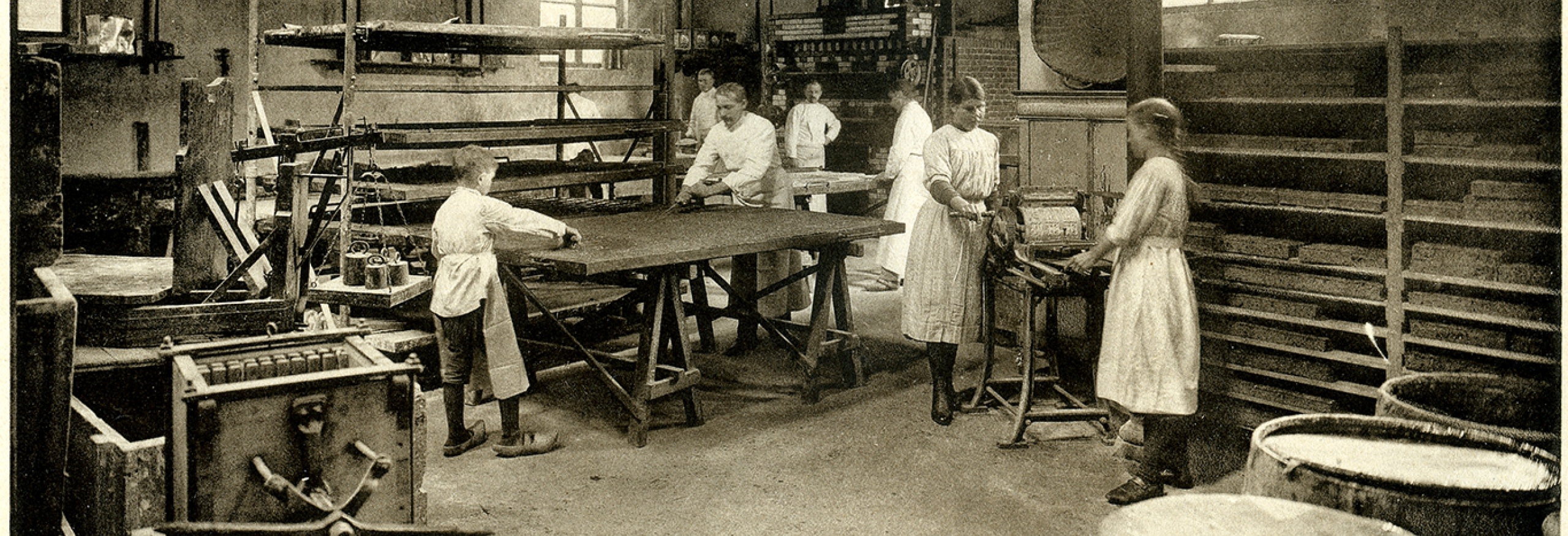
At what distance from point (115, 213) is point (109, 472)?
5.68 metres

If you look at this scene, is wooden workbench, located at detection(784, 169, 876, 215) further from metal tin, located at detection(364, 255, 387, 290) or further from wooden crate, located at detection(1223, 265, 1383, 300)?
metal tin, located at detection(364, 255, 387, 290)

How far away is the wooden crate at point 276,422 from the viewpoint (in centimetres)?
294

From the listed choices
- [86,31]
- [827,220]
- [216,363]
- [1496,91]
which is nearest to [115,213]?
[86,31]

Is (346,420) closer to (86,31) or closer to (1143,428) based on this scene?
(1143,428)

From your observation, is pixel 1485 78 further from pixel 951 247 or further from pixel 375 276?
pixel 375 276

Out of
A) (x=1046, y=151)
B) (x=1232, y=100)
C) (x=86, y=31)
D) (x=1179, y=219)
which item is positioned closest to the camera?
(x=1179, y=219)

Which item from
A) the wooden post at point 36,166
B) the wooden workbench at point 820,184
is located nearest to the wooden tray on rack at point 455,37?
the wooden workbench at point 820,184

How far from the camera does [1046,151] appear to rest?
6816 mm

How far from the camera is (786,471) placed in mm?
4922

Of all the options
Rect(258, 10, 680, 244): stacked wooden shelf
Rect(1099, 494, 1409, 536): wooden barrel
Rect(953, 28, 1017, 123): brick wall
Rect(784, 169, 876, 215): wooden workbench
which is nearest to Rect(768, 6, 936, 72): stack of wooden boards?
Rect(953, 28, 1017, 123): brick wall

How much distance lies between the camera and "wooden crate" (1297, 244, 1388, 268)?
16.4 feet

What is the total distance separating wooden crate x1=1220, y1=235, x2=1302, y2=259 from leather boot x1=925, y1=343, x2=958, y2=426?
50.5 inches

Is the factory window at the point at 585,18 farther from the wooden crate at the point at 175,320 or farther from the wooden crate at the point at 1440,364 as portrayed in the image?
the wooden crate at the point at 1440,364

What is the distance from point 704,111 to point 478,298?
7053 mm
